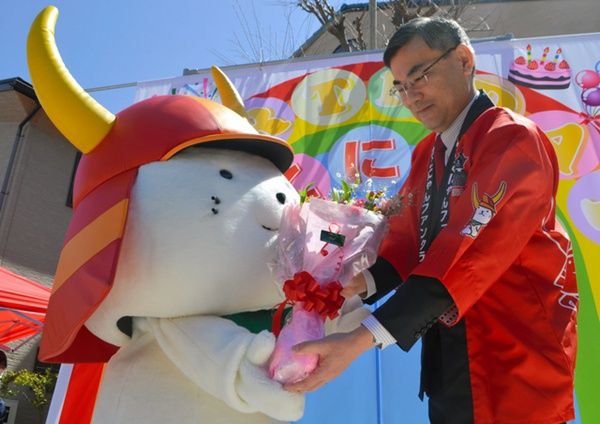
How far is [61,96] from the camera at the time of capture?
1.78m

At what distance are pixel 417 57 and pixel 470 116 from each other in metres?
0.25

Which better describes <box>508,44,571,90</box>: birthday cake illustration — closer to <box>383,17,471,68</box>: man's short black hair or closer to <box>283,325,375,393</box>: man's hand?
<box>383,17,471,68</box>: man's short black hair

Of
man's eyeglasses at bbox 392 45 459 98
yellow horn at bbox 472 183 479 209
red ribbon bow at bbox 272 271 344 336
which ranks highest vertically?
man's eyeglasses at bbox 392 45 459 98

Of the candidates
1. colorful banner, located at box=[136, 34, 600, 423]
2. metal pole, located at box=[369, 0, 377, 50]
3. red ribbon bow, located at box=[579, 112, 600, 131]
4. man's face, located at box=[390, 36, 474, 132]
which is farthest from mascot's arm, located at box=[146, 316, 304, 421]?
metal pole, located at box=[369, 0, 377, 50]

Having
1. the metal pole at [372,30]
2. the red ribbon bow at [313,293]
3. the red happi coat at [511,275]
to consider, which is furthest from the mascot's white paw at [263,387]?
the metal pole at [372,30]

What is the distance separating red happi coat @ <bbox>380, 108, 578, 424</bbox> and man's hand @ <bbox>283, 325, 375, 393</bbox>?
202 millimetres

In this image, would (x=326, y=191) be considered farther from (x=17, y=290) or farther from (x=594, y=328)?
(x=17, y=290)

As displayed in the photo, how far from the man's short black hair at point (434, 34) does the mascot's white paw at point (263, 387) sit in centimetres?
99

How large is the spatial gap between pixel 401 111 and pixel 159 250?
7.59 ft

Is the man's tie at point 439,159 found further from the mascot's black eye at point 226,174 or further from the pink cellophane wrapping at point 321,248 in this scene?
the mascot's black eye at point 226,174

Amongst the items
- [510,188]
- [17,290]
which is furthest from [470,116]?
[17,290]

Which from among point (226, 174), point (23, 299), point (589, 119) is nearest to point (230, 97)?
point (226, 174)

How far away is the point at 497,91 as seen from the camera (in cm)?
343

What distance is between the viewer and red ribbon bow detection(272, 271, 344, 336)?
1.48m
